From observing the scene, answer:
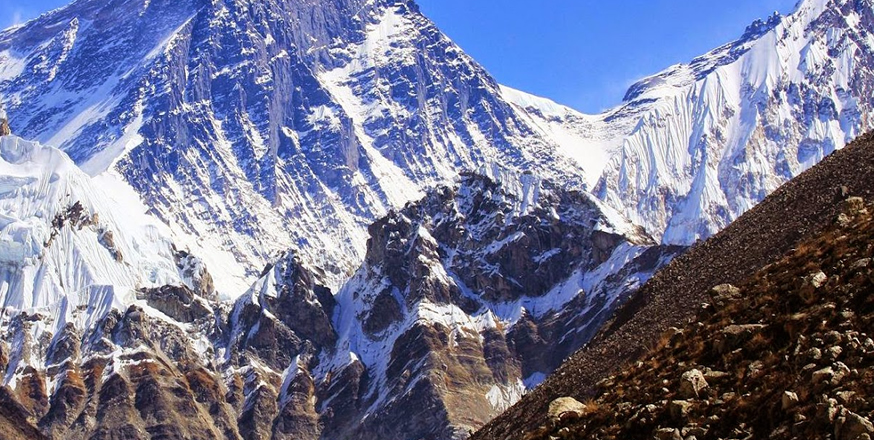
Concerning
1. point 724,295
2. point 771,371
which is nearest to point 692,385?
point 771,371

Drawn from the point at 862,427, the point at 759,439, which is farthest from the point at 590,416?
the point at 862,427

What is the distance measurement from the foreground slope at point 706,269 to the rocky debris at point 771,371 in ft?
58.9

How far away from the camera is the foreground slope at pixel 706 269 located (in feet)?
181

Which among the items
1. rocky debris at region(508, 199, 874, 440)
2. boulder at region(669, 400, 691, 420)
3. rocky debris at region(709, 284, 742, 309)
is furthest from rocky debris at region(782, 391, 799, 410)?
rocky debris at region(709, 284, 742, 309)

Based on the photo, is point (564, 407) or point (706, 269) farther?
point (706, 269)

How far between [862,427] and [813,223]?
37078 mm

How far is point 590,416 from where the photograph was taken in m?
31.0

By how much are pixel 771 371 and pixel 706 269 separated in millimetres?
34772

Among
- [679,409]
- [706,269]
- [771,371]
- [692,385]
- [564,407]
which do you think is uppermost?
[706,269]

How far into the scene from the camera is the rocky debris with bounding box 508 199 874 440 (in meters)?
23.9

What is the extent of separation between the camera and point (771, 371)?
26938 mm

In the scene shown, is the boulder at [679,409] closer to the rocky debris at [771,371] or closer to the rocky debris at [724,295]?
the rocky debris at [771,371]

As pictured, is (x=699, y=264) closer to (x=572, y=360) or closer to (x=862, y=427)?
(x=572, y=360)

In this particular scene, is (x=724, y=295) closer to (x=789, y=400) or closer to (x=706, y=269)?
(x=789, y=400)
